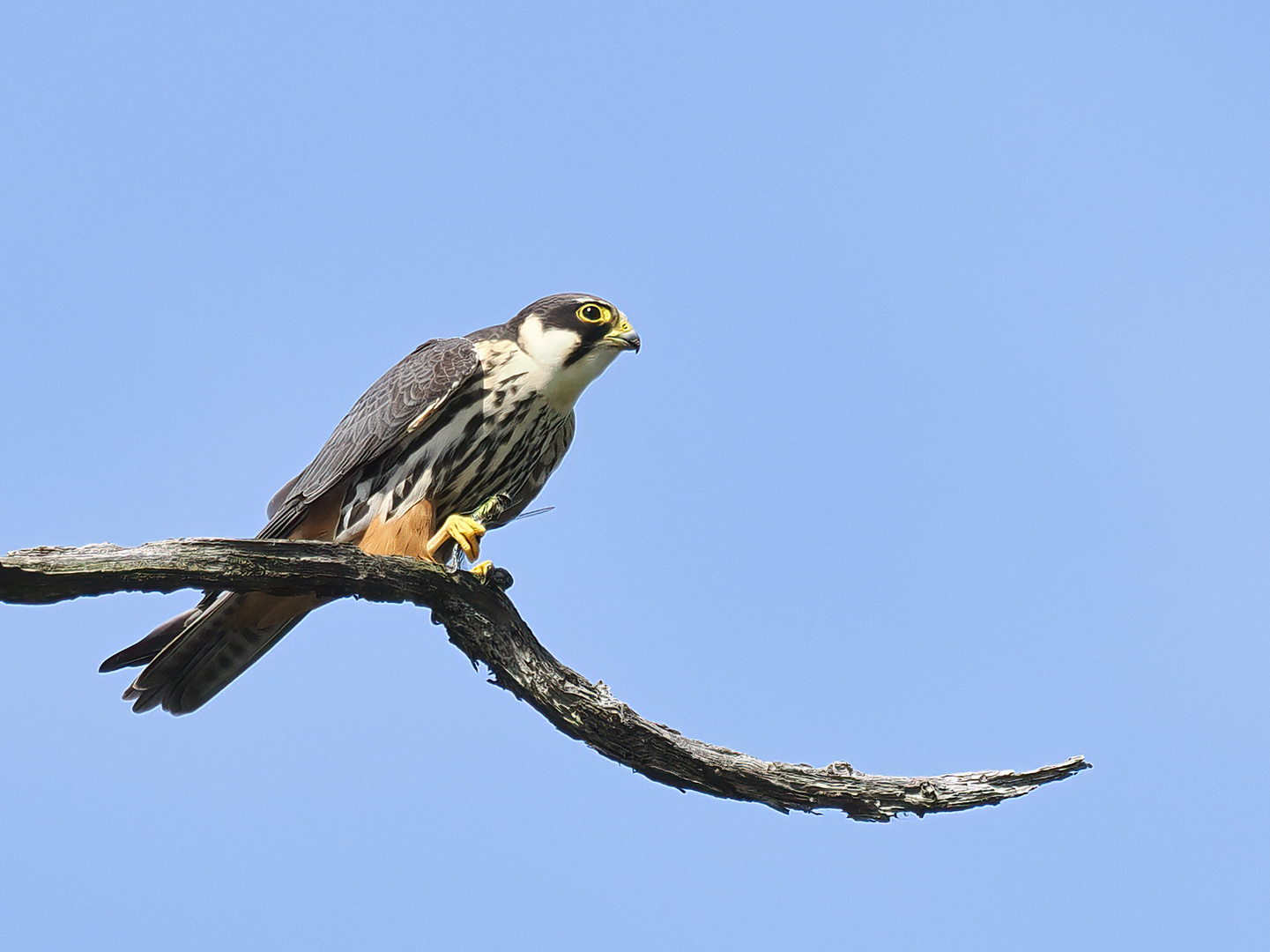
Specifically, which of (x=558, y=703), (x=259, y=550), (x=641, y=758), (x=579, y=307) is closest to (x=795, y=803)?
(x=641, y=758)

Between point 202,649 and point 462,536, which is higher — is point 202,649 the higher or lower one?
the lower one

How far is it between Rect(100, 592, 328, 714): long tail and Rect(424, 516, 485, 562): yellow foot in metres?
0.50

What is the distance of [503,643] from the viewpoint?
3.98 m

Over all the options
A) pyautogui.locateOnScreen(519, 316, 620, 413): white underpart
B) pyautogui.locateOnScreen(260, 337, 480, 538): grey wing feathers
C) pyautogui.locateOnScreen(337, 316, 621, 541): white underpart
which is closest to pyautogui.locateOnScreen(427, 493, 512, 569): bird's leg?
pyautogui.locateOnScreen(337, 316, 621, 541): white underpart

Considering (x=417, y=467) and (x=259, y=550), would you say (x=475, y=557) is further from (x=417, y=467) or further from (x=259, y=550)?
(x=259, y=550)

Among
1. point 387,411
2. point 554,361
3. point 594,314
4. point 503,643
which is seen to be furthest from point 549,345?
point 503,643

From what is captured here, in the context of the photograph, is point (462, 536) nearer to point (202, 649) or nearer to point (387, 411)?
point (387, 411)

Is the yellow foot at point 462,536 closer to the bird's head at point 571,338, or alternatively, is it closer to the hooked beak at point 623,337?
the bird's head at point 571,338

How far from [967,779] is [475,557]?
1.96 meters

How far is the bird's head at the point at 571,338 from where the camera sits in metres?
5.04

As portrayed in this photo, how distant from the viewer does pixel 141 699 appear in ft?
15.5

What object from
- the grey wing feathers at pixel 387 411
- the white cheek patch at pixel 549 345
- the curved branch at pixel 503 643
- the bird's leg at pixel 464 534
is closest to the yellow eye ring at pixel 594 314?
the white cheek patch at pixel 549 345

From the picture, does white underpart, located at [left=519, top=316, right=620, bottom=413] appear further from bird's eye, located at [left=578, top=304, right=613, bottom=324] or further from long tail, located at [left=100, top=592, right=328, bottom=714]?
long tail, located at [left=100, top=592, right=328, bottom=714]

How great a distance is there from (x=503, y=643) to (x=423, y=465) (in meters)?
1.17
